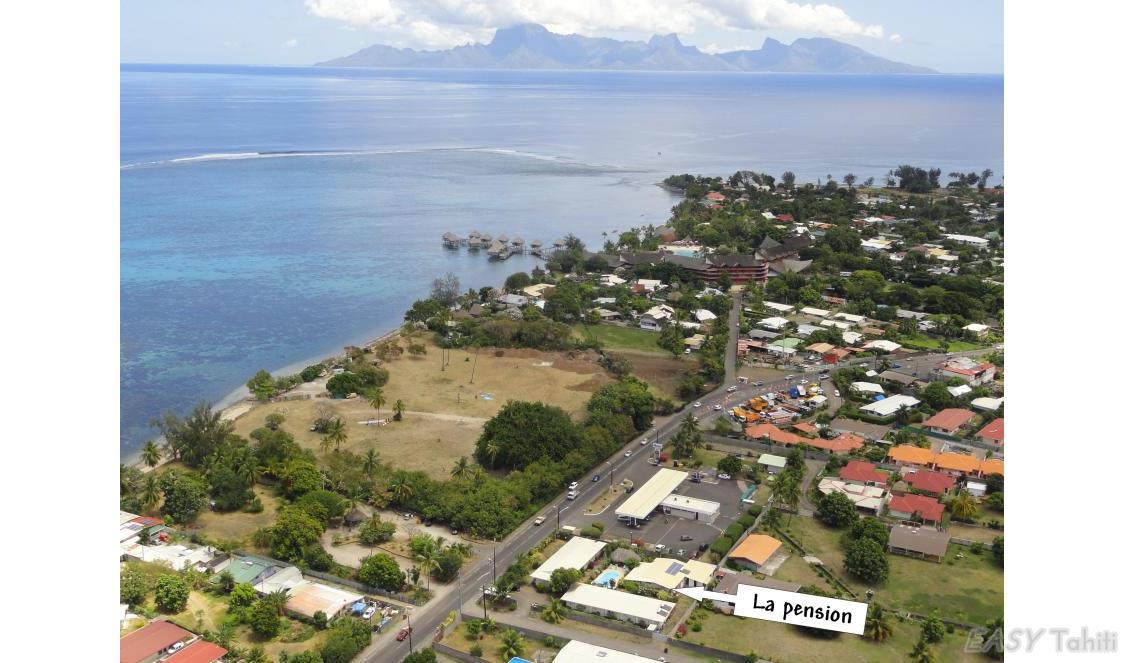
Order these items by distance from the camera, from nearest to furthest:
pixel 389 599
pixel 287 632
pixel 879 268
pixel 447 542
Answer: pixel 287 632, pixel 389 599, pixel 447 542, pixel 879 268

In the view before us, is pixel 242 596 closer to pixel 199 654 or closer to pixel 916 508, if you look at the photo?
pixel 199 654

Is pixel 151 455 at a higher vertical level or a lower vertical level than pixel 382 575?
higher

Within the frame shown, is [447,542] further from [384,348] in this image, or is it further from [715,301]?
[715,301]

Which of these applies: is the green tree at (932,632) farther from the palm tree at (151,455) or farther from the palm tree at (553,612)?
the palm tree at (151,455)

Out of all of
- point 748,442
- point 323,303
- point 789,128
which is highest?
point 789,128

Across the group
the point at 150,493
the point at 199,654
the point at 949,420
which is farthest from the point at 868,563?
the point at 150,493

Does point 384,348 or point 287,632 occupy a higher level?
point 384,348

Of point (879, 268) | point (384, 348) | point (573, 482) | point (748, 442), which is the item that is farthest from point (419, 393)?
point (879, 268)
